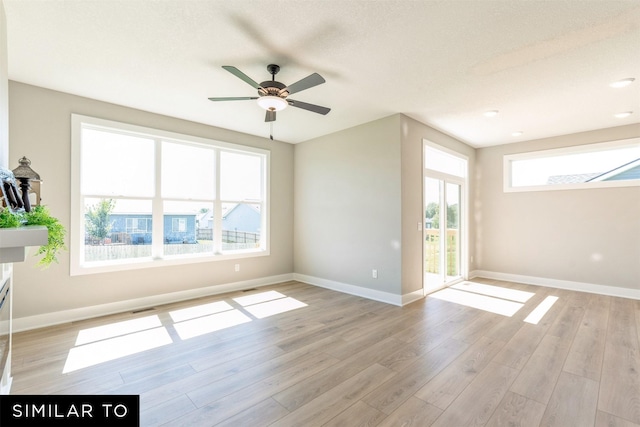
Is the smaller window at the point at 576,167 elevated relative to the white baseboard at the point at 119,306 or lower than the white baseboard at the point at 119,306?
elevated

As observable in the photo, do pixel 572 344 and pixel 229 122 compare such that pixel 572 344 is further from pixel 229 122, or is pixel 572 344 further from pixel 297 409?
pixel 229 122

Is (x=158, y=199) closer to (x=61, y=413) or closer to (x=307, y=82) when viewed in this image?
(x=307, y=82)

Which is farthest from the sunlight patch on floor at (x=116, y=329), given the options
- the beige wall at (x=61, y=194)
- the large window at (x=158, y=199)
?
the large window at (x=158, y=199)

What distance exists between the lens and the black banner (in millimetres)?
1316

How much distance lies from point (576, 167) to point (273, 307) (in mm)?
5734

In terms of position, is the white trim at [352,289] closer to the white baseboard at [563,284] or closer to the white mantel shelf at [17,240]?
the white baseboard at [563,284]

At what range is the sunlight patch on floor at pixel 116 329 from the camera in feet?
10.2

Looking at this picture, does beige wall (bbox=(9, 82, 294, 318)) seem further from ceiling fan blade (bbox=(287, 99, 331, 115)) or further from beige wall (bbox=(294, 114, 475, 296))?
ceiling fan blade (bbox=(287, 99, 331, 115))

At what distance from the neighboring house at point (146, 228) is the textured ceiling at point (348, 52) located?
1560 millimetres

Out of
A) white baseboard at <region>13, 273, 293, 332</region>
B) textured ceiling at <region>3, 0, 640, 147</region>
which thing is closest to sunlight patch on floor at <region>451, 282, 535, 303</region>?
textured ceiling at <region>3, 0, 640, 147</region>

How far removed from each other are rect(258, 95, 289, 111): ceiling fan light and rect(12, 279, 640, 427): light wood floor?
241 centimetres

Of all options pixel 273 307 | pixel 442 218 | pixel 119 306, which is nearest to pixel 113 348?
pixel 119 306

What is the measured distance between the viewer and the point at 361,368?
252 centimetres

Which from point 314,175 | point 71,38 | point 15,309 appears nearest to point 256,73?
point 71,38
